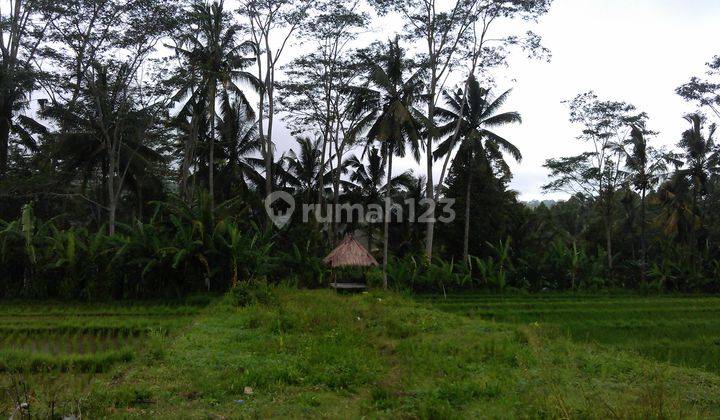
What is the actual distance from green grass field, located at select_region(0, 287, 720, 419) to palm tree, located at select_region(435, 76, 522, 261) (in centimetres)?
1236

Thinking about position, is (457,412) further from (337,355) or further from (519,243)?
(519,243)

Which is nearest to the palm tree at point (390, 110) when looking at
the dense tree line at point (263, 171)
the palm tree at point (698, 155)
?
the dense tree line at point (263, 171)

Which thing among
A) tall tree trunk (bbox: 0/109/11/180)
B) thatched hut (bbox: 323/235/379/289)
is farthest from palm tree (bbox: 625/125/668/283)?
tall tree trunk (bbox: 0/109/11/180)

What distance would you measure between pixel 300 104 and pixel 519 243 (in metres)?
12.4

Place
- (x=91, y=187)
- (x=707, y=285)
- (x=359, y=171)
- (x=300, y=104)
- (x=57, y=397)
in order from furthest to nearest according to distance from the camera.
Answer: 1. (x=91, y=187)
2. (x=359, y=171)
3. (x=300, y=104)
4. (x=707, y=285)
5. (x=57, y=397)

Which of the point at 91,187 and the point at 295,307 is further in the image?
the point at 91,187

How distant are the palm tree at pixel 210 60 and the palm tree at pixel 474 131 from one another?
8.54 meters

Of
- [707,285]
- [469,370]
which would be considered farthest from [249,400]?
[707,285]

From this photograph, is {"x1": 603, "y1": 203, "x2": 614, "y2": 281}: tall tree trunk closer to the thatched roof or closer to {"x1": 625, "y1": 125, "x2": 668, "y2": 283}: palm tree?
{"x1": 625, "y1": 125, "x2": 668, "y2": 283}: palm tree

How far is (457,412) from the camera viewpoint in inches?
177

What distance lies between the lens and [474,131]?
74.6 feet

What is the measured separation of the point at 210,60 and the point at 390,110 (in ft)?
23.7

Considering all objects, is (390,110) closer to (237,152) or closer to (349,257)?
(349,257)

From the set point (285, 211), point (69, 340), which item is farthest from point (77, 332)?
point (285, 211)
